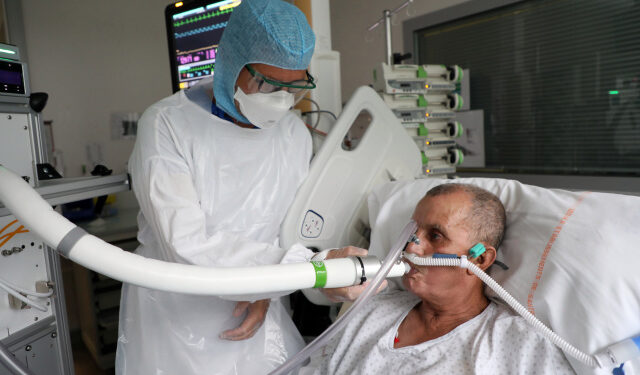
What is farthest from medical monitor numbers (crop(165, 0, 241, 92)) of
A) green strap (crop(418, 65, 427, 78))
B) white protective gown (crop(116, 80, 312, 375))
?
green strap (crop(418, 65, 427, 78))

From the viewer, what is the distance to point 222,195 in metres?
1.28

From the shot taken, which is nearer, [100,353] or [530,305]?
[530,305]

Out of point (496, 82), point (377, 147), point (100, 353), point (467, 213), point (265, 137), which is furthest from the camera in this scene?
point (496, 82)

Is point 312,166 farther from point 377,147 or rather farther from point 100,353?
point 100,353

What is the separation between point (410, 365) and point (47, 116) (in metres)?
2.86

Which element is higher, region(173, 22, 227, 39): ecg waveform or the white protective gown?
region(173, 22, 227, 39): ecg waveform

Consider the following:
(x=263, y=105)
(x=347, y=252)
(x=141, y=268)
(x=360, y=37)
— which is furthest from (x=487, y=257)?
(x=360, y=37)

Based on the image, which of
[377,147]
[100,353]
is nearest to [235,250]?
[377,147]

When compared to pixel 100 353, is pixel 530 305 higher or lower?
higher

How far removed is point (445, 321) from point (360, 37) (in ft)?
9.34

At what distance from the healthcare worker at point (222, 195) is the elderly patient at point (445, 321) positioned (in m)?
0.25

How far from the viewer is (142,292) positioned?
125cm

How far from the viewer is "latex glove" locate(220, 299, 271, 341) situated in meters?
1.19

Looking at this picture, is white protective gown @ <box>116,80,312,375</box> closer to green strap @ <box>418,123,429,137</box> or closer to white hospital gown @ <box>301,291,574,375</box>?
white hospital gown @ <box>301,291,574,375</box>
